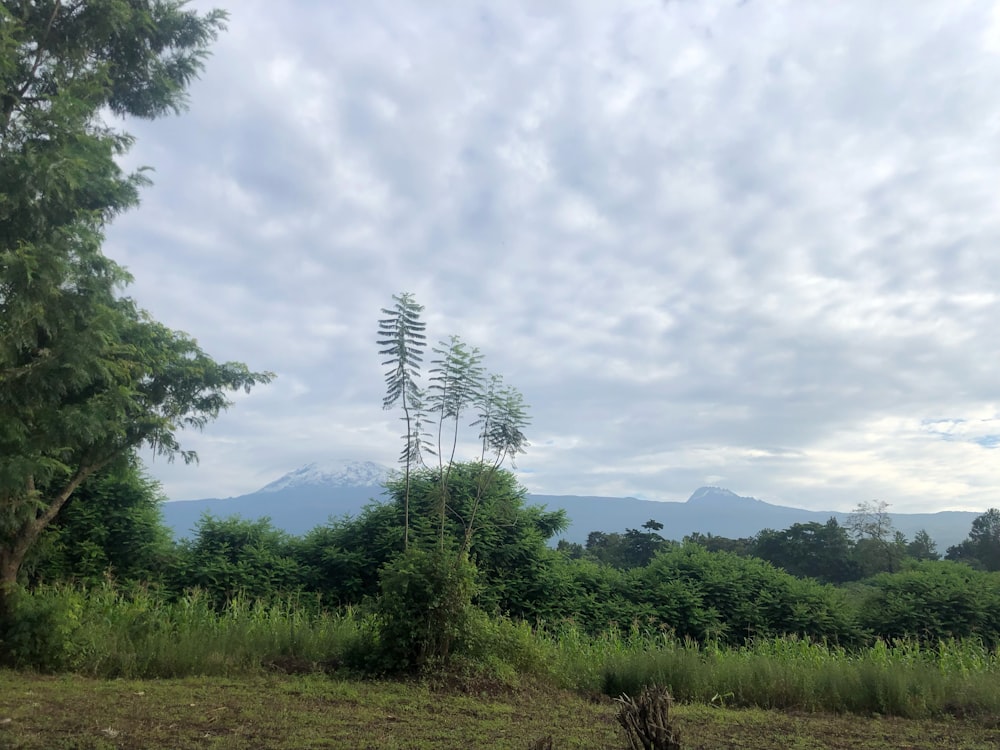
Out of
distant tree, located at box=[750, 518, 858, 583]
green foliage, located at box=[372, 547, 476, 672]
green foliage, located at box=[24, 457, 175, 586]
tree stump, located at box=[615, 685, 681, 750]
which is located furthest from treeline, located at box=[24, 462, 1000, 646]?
distant tree, located at box=[750, 518, 858, 583]

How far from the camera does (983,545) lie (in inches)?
820

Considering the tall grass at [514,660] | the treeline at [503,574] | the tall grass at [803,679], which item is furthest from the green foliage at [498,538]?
the tall grass at [803,679]

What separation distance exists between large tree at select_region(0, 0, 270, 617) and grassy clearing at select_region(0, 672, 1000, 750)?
2127 mm

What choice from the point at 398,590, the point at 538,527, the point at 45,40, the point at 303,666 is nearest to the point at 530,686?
the point at 398,590

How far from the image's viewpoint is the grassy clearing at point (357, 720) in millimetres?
4625

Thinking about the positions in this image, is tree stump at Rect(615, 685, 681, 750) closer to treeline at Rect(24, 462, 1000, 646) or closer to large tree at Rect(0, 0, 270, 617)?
large tree at Rect(0, 0, 270, 617)

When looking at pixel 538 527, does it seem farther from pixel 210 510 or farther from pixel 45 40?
pixel 45 40

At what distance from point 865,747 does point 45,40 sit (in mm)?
11050

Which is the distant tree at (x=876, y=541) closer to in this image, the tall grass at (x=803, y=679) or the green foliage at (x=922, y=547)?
the green foliage at (x=922, y=547)

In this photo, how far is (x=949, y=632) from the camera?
10.7 meters

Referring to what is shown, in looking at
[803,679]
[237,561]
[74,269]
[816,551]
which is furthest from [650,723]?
[816,551]

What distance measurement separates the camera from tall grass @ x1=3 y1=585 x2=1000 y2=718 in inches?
272

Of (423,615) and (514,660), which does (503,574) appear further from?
(423,615)

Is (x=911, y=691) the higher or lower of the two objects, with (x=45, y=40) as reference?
lower
